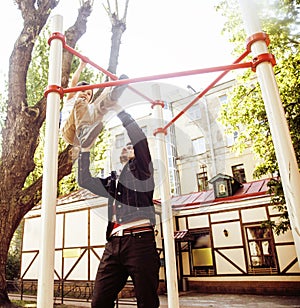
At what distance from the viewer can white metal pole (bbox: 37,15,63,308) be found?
1.47m

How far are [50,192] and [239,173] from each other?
11917 mm

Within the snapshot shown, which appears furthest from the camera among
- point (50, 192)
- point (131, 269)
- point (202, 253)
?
point (202, 253)

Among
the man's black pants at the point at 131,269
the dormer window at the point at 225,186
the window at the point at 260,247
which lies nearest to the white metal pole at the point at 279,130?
the man's black pants at the point at 131,269

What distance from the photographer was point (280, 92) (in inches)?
253

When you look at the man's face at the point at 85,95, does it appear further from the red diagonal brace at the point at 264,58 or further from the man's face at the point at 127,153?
the red diagonal brace at the point at 264,58

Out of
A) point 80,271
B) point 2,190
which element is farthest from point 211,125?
point 80,271

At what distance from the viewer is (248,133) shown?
6.80 meters

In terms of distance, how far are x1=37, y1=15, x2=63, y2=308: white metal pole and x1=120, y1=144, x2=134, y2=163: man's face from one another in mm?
508

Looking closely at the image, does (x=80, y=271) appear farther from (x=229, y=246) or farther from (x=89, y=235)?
(x=229, y=246)

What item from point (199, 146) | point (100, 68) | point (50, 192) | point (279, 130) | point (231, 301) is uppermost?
point (100, 68)

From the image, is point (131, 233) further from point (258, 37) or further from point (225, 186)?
point (225, 186)

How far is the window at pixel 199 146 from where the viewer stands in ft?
6.94

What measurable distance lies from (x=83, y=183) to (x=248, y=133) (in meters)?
5.53

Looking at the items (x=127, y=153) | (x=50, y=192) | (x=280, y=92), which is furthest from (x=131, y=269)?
(x=280, y=92)
